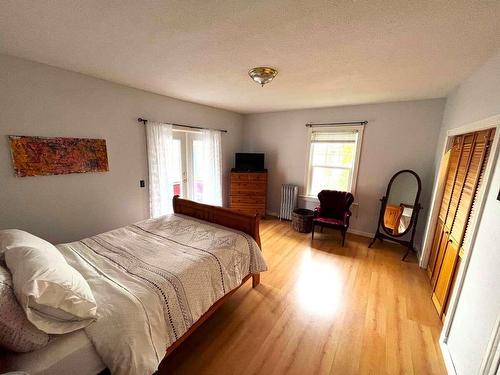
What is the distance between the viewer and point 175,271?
1.49 meters

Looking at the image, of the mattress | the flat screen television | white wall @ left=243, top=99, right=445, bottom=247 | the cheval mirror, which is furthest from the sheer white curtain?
the cheval mirror

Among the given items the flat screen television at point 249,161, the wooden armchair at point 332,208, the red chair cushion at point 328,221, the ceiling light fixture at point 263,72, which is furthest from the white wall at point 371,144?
the ceiling light fixture at point 263,72

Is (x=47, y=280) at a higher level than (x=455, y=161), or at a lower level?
lower

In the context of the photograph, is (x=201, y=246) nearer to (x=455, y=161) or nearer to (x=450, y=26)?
(x=450, y=26)

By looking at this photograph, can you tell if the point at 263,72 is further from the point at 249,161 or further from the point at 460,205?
the point at 249,161

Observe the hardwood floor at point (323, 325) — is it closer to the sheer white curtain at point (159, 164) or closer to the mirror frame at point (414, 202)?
the mirror frame at point (414, 202)

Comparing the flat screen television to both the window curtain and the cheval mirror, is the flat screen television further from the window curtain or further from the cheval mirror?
the cheval mirror

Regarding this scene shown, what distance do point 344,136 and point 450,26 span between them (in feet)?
8.34

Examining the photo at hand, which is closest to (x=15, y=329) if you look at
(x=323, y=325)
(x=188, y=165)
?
(x=323, y=325)

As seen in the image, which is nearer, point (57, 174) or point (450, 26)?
point (450, 26)

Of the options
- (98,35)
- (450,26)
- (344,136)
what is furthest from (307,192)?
(98,35)

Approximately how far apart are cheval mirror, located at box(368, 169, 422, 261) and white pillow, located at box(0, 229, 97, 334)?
3.65 meters

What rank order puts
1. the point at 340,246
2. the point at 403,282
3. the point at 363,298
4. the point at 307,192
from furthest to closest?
the point at 307,192, the point at 340,246, the point at 403,282, the point at 363,298

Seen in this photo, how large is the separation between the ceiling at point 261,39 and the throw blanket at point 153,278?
1656 mm
